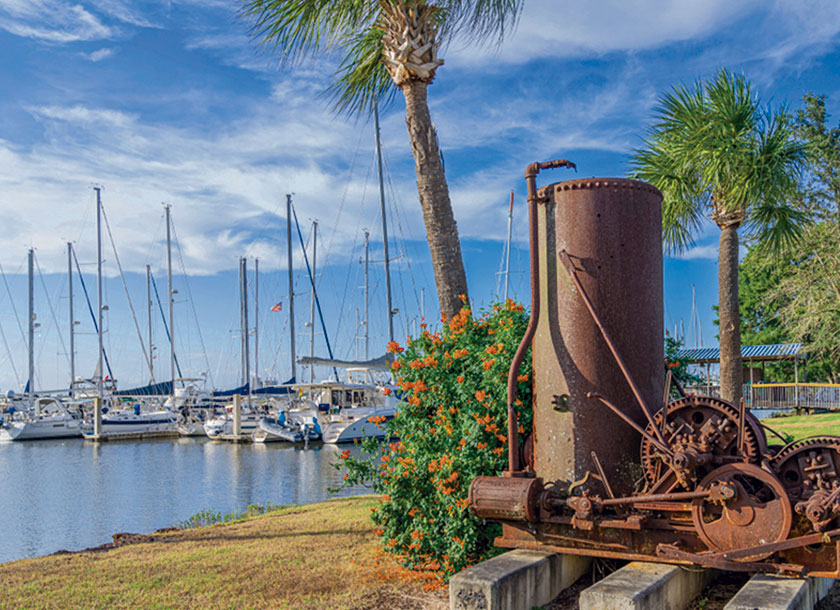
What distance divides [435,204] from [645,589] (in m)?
6.42

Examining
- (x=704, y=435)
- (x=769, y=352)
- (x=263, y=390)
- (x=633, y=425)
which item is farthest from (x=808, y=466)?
(x=263, y=390)

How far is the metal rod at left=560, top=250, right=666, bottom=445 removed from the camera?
16.6 ft

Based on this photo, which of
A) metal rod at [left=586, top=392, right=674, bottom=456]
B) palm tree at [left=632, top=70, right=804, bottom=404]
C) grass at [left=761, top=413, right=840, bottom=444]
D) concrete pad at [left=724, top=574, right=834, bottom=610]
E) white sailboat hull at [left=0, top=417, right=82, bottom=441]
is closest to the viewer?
concrete pad at [left=724, top=574, right=834, bottom=610]

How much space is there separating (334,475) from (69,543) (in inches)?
512

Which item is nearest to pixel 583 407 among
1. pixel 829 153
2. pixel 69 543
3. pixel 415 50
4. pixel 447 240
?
pixel 447 240

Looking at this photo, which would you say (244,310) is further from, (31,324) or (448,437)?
(448,437)

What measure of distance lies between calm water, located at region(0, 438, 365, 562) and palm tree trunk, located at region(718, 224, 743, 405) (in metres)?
9.68

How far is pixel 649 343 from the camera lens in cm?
570

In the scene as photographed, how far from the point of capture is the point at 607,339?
537 centimetres

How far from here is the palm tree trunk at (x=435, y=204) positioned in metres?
9.79

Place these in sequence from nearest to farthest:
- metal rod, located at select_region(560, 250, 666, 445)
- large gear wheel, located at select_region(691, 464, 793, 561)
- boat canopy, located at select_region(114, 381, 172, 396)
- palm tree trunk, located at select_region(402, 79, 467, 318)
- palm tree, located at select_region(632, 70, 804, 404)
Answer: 1. large gear wheel, located at select_region(691, 464, 793, 561)
2. metal rod, located at select_region(560, 250, 666, 445)
3. palm tree trunk, located at select_region(402, 79, 467, 318)
4. palm tree, located at select_region(632, 70, 804, 404)
5. boat canopy, located at select_region(114, 381, 172, 396)

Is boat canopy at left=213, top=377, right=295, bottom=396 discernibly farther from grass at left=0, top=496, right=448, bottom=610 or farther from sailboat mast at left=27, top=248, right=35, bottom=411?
grass at left=0, top=496, right=448, bottom=610

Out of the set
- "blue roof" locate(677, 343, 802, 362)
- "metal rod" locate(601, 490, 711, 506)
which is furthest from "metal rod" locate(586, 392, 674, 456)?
"blue roof" locate(677, 343, 802, 362)

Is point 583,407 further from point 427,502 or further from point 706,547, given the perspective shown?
point 427,502
